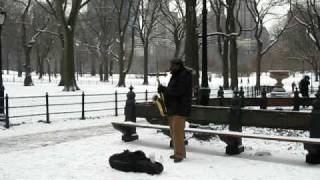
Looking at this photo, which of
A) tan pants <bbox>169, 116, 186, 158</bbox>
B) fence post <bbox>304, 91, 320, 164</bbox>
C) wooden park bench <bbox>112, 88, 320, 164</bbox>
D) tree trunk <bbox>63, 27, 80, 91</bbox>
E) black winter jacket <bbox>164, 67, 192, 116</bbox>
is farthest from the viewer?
tree trunk <bbox>63, 27, 80, 91</bbox>

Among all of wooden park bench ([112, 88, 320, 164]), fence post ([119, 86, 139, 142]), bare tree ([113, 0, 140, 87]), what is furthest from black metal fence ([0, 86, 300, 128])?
bare tree ([113, 0, 140, 87])

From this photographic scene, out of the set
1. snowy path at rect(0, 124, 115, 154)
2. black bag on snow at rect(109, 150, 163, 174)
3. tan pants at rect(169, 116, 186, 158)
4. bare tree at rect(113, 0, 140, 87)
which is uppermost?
bare tree at rect(113, 0, 140, 87)

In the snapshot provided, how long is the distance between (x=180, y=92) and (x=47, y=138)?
5.53m

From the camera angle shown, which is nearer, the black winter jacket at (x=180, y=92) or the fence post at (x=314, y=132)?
the fence post at (x=314, y=132)

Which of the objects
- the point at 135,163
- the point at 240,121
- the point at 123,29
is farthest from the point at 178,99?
the point at 123,29

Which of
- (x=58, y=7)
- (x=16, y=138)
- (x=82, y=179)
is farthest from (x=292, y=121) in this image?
(x=58, y=7)

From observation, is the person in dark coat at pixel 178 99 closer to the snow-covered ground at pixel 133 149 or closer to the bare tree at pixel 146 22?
the snow-covered ground at pixel 133 149

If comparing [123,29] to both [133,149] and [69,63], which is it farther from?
[133,149]

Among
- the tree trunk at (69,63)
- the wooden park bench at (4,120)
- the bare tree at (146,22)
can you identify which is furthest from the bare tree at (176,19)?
the wooden park bench at (4,120)

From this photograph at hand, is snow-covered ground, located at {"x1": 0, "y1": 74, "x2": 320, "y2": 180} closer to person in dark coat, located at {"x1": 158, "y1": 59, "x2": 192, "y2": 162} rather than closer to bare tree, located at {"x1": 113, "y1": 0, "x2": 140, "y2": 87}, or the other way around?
person in dark coat, located at {"x1": 158, "y1": 59, "x2": 192, "y2": 162}

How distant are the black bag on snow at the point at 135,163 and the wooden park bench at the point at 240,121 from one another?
2.03m

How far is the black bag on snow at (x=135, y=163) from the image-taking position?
9.09 metres

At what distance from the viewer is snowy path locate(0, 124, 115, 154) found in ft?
42.1

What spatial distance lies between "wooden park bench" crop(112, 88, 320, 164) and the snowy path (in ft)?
6.20
